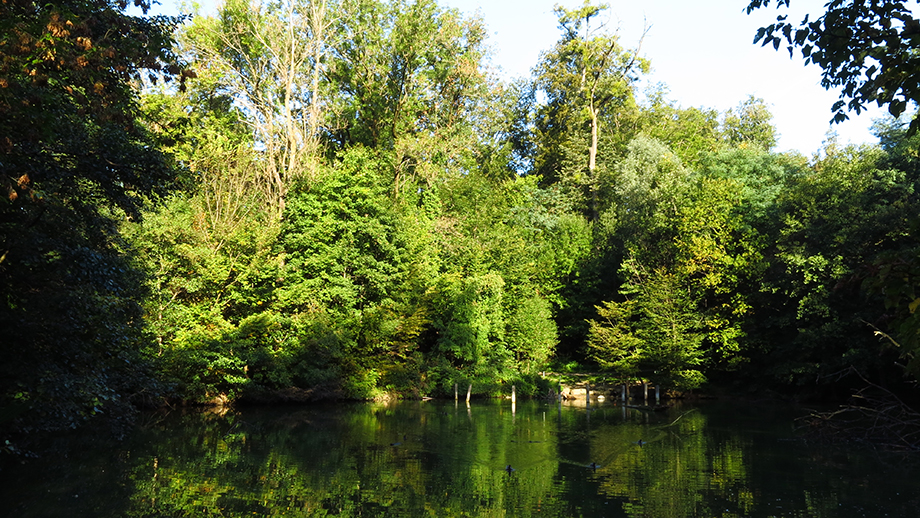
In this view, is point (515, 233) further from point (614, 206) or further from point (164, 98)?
point (164, 98)

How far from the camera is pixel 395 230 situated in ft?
108

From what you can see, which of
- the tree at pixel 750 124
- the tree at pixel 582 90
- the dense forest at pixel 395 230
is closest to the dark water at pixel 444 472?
the dense forest at pixel 395 230

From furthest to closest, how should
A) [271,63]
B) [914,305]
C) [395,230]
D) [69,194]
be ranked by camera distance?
[271,63] → [395,230] → [69,194] → [914,305]

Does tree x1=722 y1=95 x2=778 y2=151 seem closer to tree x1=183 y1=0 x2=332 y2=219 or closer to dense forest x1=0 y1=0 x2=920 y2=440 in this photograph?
dense forest x1=0 y1=0 x2=920 y2=440

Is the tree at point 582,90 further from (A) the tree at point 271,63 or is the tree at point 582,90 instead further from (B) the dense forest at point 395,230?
Result: (A) the tree at point 271,63

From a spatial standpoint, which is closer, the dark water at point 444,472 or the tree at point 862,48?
the tree at point 862,48

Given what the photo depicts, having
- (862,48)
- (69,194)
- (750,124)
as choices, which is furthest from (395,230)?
(750,124)

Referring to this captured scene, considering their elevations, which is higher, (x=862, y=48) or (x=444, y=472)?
(x=862, y=48)

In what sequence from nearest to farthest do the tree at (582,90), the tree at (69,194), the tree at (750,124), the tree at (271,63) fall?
the tree at (69,194), the tree at (271,63), the tree at (582,90), the tree at (750,124)

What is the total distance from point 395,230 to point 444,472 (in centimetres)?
1889

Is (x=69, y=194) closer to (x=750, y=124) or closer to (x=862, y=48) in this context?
(x=862, y=48)

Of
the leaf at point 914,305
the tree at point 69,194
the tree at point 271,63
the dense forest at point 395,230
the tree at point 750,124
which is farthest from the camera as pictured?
the tree at point 750,124

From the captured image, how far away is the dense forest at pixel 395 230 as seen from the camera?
35.1 ft

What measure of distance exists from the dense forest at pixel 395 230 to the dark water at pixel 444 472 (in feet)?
6.12
